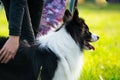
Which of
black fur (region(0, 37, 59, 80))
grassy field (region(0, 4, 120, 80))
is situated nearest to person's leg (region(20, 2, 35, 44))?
black fur (region(0, 37, 59, 80))

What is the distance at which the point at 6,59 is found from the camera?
496cm

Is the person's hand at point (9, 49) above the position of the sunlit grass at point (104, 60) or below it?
above

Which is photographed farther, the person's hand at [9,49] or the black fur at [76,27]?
the black fur at [76,27]

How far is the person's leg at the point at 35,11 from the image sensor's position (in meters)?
5.74

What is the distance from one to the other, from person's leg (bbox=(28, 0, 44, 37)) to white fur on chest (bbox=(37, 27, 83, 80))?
0.67m

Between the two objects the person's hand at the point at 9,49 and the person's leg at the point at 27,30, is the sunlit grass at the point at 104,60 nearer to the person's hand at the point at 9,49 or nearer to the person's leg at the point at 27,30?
the person's leg at the point at 27,30

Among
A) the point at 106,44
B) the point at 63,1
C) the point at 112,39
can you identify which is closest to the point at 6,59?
the point at 63,1

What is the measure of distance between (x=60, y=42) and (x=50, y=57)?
0.69 feet

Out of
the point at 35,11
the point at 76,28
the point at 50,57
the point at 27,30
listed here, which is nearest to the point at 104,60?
the point at 35,11

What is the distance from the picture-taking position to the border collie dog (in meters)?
5.07

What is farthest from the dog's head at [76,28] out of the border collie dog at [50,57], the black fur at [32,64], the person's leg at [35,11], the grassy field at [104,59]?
the grassy field at [104,59]

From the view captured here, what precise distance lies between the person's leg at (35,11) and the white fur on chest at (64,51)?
671 mm

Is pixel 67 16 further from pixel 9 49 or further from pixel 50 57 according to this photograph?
pixel 9 49

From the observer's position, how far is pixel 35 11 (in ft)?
19.1
